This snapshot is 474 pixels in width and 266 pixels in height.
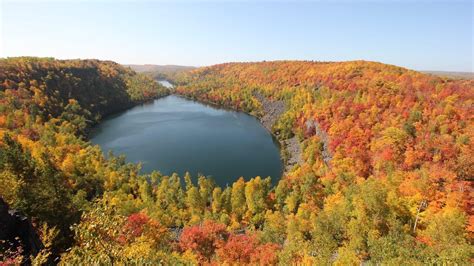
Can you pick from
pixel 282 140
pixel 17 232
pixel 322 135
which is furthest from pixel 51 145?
pixel 322 135

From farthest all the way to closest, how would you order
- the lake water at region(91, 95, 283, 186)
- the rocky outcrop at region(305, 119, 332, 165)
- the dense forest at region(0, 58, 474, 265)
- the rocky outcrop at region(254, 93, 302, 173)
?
the rocky outcrop at region(254, 93, 302, 173), the rocky outcrop at region(305, 119, 332, 165), the lake water at region(91, 95, 283, 186), the dense forest at region(0, 58, 474, 265)

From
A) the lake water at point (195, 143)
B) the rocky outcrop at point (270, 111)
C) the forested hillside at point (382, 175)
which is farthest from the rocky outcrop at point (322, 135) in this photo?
the rocky outcrop at point (270, 111)

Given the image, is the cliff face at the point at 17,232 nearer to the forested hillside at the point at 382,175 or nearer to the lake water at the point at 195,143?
the forested hillside at the point at 382,175

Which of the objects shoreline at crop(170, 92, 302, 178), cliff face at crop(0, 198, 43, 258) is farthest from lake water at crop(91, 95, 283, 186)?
cliff face at crop(0, 198, 43, 258)

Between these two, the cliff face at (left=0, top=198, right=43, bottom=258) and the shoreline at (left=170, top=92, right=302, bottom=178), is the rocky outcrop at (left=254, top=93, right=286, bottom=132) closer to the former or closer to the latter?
the shoreline at (left=170, top=92, right=302, bottom=178)

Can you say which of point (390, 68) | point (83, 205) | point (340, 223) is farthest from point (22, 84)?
point (390, 68)
